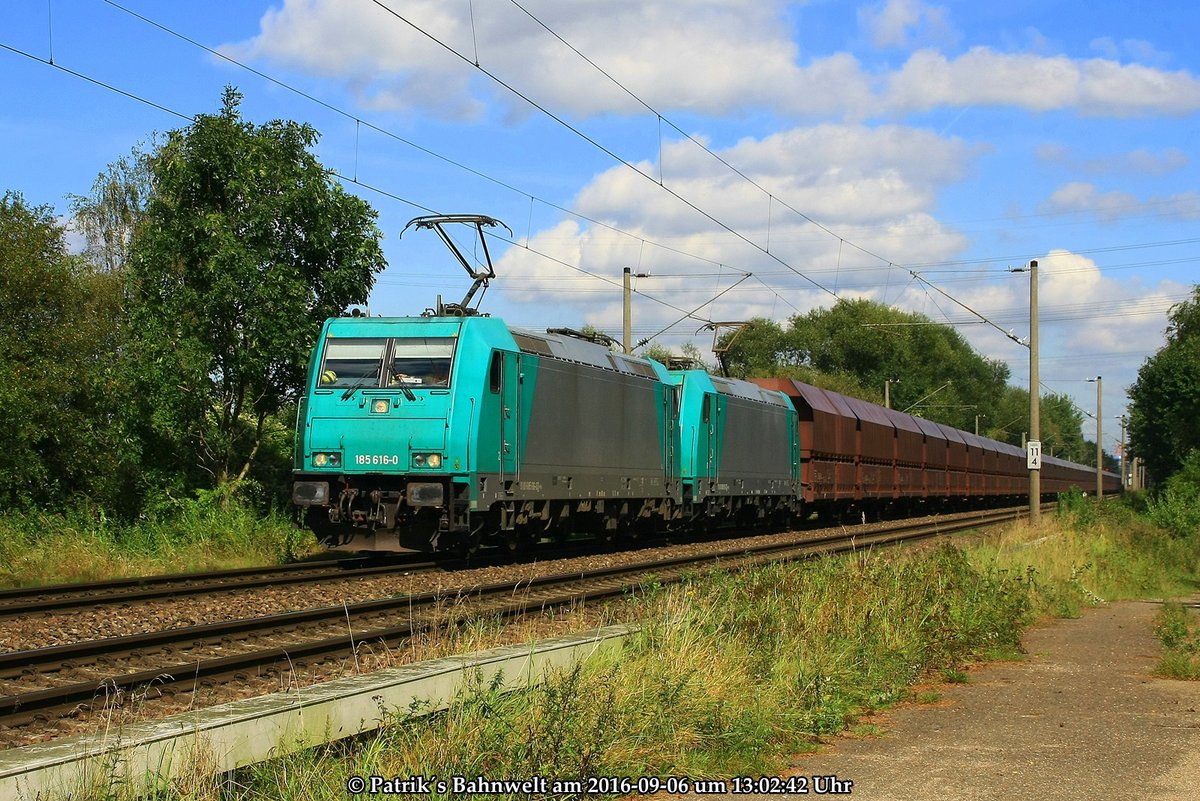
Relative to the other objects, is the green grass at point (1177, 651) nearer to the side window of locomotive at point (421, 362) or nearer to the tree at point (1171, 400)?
the side window of locomotive at point (421, 362)

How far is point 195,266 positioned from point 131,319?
1.41m

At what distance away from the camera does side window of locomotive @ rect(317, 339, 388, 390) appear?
56.2ft

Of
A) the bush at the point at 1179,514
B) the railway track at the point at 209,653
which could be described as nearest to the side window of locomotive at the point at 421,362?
the railway track at the point at 209,653

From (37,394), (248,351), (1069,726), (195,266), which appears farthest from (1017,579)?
(37,394)

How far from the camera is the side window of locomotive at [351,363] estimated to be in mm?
17141

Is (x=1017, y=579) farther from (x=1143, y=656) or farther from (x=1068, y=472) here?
(x=1068, y=472)

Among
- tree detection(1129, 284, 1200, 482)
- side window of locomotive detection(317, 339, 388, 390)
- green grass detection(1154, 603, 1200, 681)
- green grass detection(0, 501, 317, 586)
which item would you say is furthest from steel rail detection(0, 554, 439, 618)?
tree detection(1129, 284, 1200, 482)

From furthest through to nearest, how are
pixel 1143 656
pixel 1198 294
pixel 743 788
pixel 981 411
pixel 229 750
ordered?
pixel 981 411 → pixel 1198 294 → pixel 1143 656 → pixel 743 788 → pixel 229 750

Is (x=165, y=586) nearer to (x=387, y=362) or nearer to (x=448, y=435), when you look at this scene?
(x=448, y=435)

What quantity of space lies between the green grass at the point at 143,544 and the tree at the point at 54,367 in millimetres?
1460

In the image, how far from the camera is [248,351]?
21.1m

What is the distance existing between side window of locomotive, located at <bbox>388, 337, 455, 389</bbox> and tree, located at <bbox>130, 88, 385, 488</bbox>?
14.8 feet

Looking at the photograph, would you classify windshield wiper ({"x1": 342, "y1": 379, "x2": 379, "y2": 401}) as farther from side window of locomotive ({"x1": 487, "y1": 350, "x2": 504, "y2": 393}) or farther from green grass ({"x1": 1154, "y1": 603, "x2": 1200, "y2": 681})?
green grass ({"x1": 1154, "y1": 603, "x2": 1200, "y2": 681})

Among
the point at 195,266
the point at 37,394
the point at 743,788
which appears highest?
the point at 195,266
